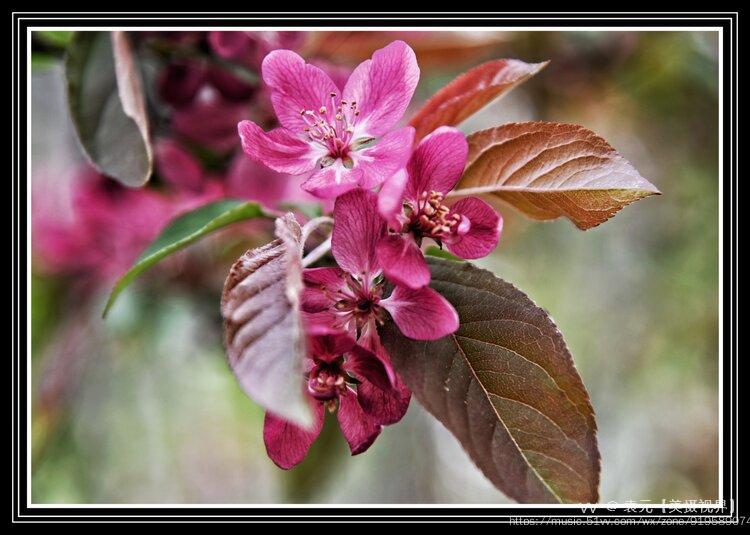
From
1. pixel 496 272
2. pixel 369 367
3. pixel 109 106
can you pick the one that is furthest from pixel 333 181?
pixel 496 272

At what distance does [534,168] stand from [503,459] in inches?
10.4

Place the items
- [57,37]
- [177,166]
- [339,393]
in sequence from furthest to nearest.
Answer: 1. [177,166]
2. [57,37]
3. [339,393]

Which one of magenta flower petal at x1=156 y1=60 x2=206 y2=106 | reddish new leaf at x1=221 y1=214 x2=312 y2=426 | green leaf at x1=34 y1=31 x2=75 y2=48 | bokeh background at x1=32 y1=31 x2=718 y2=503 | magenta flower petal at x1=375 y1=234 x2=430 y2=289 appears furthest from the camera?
bokeh background at x1=32 y1=31 x2=718 y2=503

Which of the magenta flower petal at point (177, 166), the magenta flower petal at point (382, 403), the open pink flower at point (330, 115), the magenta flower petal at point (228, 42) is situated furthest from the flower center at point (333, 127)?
the magenta flower petal at point (177, 166)

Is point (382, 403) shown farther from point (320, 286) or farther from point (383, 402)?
point (320, 286)

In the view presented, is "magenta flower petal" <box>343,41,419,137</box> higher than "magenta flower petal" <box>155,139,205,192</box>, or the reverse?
"magenta flower petal" <box>155,139,205,192</box>

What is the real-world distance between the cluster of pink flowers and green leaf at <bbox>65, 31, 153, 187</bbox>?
0.18m

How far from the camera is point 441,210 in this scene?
56 centimetres

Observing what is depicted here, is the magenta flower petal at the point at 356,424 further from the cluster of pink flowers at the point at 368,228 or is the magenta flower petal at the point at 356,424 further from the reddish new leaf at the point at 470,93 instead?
the reddish new leaf at the point at 470,93

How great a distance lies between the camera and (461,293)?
1.92ft

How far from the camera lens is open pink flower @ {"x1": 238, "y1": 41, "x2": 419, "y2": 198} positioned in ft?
1.94

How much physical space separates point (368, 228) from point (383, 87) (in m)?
0.15

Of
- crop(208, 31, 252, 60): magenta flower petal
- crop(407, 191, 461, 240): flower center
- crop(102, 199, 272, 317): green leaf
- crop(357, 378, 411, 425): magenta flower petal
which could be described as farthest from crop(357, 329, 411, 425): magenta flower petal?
crop(208, 31, 252, 60): magenta flower petal

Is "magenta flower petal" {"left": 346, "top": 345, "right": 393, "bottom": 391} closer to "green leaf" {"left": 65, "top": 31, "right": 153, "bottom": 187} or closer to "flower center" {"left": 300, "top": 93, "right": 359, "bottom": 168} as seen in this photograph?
"flower center" {"left": 300, "top": 93, "right": 359, "bottom": 168}
